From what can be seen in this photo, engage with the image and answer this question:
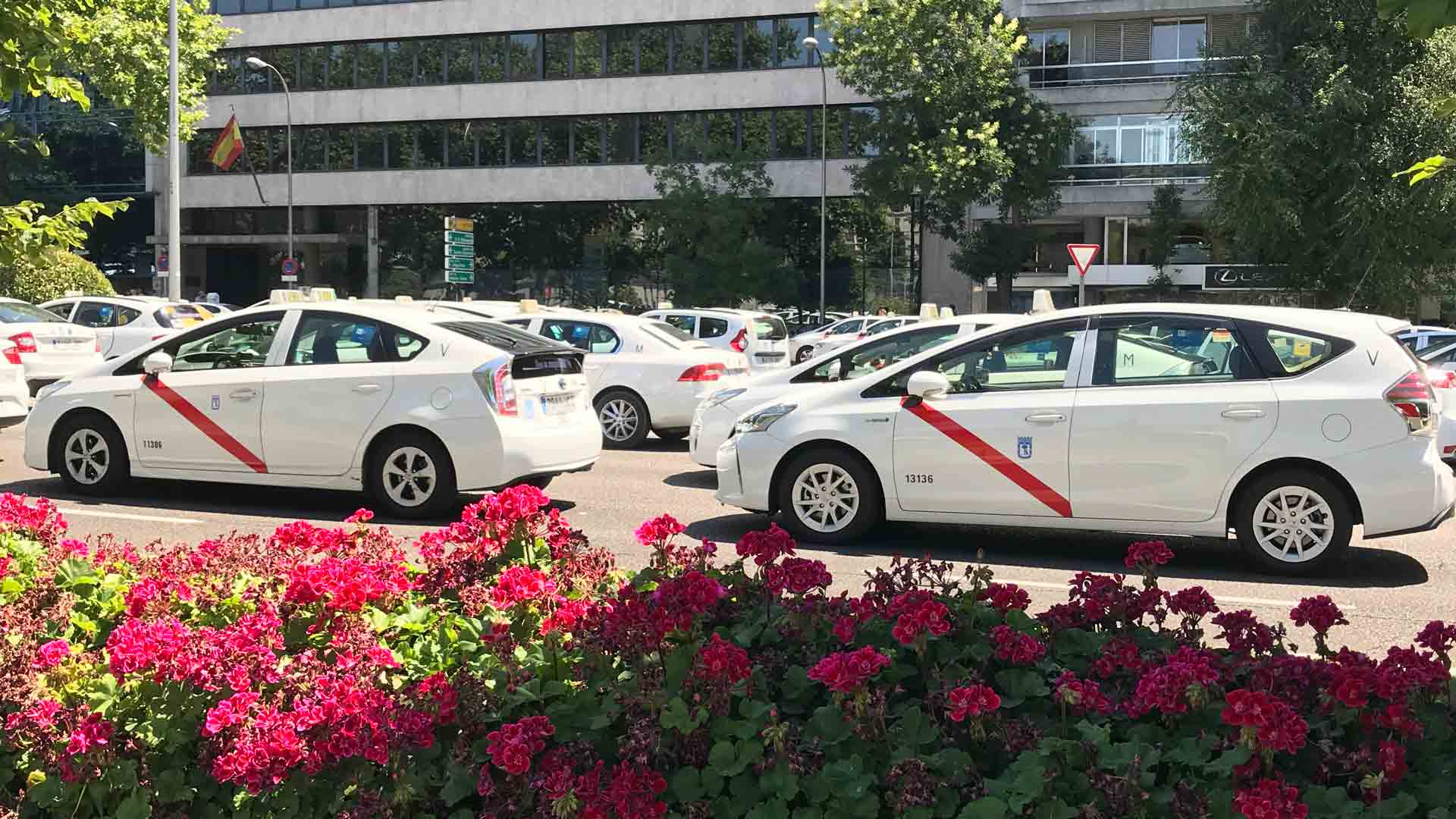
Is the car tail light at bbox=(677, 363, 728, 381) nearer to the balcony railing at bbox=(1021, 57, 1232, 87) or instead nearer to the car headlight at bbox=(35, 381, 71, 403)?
the car headlight at bbox=(35, 381, 71, 403)

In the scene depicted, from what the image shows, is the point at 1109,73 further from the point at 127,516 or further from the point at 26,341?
the point at 127,516

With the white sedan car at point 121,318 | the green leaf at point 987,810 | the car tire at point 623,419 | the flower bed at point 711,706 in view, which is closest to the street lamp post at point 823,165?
the white sedan car at point 121,318

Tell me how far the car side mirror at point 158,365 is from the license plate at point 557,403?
2730 mm

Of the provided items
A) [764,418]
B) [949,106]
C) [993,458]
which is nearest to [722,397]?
[764,418]

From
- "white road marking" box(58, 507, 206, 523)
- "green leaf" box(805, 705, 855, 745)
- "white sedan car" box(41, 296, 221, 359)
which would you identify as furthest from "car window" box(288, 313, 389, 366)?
"white sedan car" box(41, 296, 221, 359)

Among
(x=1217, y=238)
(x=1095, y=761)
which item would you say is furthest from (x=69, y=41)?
(x=1217, y=238)

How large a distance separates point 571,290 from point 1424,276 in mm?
27611

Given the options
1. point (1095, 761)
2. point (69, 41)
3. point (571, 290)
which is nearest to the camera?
point (1095, 761)

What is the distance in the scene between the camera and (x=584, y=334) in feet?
53.3

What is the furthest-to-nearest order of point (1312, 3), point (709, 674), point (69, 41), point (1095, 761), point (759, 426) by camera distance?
point (1312, 3)
point (759, 426)
point (69, 41)
point (709, 674)
point (1095, 761)

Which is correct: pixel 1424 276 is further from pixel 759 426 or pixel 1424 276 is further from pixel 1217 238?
pixel 759 426

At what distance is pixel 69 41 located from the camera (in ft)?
24.3

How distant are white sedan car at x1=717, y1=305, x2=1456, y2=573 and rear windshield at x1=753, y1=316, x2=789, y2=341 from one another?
12.1m

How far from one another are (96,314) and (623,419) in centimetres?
1298
